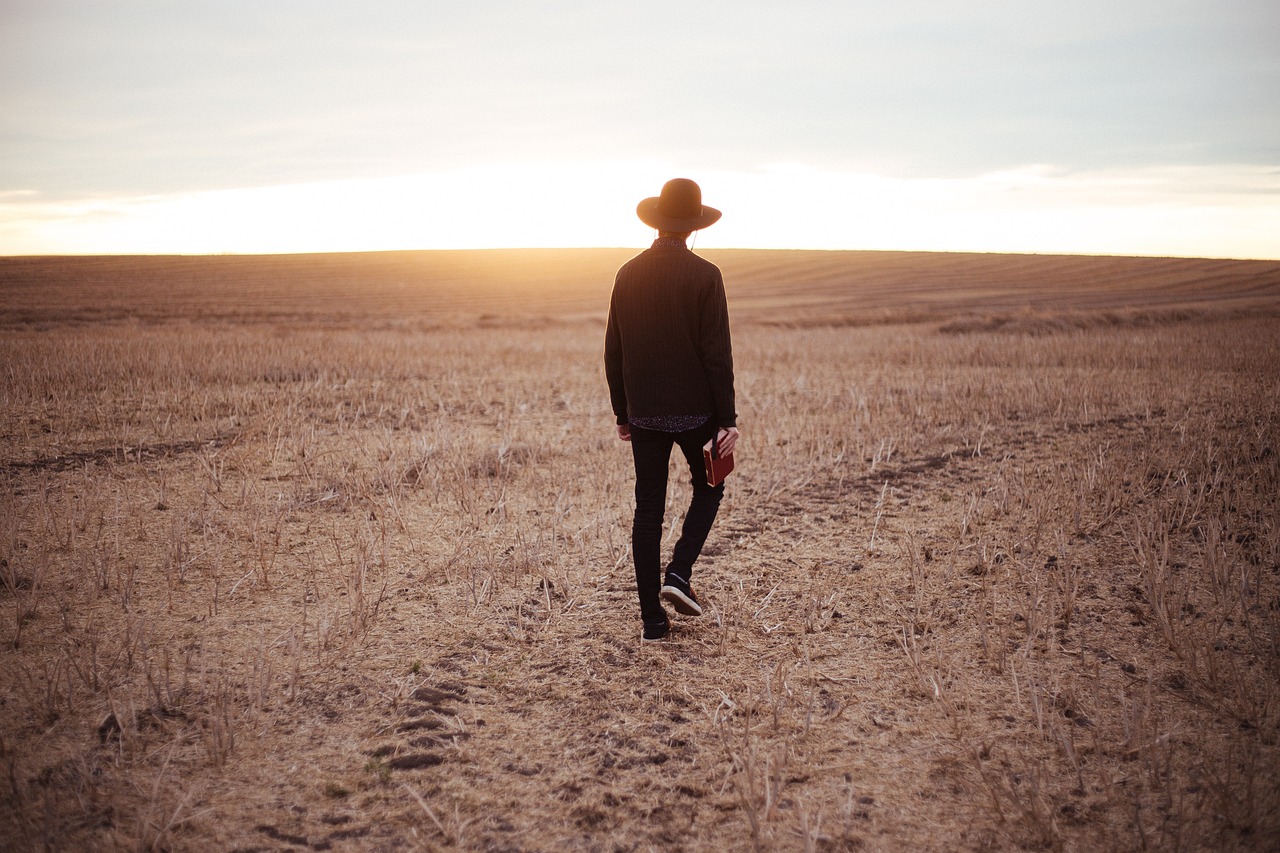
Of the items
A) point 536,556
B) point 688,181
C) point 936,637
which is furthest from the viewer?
point 536,556

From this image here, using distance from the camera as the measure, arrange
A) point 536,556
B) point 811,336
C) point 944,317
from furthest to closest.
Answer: point 944,317
point 811,336
point 536,556

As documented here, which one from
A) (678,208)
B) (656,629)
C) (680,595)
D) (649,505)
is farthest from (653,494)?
(678,208)

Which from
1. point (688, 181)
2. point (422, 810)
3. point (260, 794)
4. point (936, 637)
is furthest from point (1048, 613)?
point (260, 794)

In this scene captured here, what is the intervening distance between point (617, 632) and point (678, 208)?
2.02m

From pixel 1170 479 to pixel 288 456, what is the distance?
287 inches

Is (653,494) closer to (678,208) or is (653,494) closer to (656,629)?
(656,629)

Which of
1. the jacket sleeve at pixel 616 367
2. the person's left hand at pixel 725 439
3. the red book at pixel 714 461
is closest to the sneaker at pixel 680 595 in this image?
the red book at pixel 714 461

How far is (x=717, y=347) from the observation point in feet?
10.5

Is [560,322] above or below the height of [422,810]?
above

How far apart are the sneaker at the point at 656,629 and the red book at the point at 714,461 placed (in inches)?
27.8

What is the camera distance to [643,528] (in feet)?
11.2

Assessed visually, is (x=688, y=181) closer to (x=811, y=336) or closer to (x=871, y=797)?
(x=871, y=797)

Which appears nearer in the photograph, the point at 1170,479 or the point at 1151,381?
the point at 1170,479

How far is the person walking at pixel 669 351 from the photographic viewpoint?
126 inches
